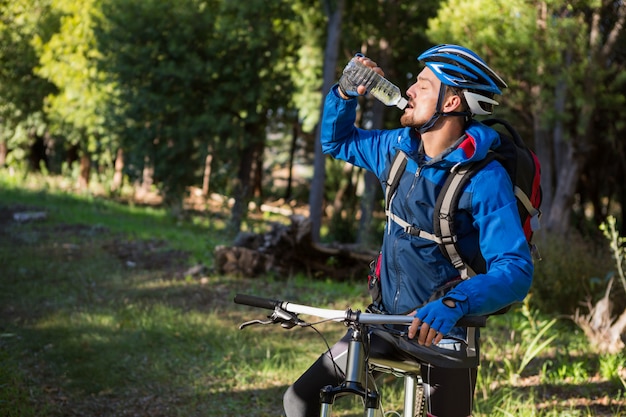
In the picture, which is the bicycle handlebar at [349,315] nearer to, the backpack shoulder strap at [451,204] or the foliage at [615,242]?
the backpack shoulder strap at [451,204]

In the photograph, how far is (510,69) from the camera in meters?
14.3

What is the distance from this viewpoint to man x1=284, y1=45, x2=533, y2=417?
2.80 metres

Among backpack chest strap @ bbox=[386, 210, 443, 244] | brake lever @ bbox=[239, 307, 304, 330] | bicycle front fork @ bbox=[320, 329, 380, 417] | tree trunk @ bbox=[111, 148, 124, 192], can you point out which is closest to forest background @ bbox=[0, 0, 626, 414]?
tree trunk @ bbox=[111, 148, 124, 192]

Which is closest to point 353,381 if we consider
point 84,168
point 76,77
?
point 76,77

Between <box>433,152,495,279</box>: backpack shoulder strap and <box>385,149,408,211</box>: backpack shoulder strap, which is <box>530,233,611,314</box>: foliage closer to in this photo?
<box>385,149,408,211</box>: backpack shoulder strap

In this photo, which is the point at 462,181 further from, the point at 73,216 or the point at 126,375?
the point at 73,216

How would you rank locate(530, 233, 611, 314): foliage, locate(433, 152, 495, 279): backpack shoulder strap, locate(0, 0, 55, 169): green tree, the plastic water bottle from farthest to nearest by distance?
1. locate(0, 0, 55, 169): green tree
2. locate(530, 233, 611, 314): foliage
3. the plastic water bottle
4. locate(433, 152, 495, 279): backpack shoulder strap

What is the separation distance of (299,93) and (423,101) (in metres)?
19.7

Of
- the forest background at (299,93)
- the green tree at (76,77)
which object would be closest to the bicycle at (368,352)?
the forest background at (299,93)

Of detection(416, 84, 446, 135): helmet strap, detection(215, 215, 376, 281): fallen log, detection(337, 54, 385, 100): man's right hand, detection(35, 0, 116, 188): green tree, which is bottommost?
detection(215, 215, 376, 281): fallen log

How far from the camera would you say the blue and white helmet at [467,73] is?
2994 millimetres

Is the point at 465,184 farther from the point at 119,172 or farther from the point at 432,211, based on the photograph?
the point at 119,172

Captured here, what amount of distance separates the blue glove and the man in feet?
0.70

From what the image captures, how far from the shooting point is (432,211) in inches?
116
